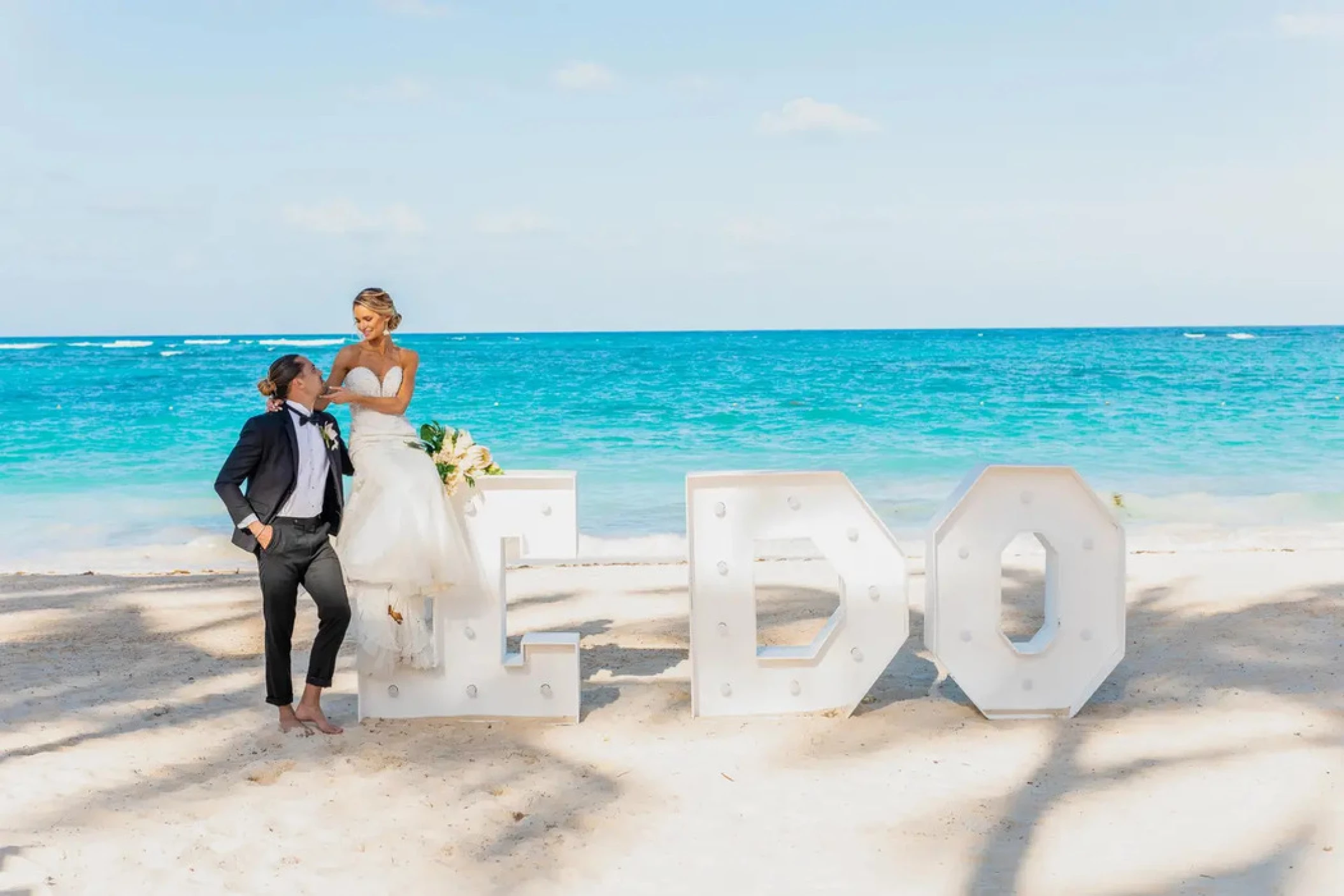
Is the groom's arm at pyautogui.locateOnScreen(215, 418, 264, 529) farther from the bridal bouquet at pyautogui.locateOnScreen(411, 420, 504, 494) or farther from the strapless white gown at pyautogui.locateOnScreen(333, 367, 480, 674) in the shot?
the bridal bouquet at pyautogui.locateOnScreen(411, 420, 504, 494)

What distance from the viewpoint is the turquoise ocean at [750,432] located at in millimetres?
16281

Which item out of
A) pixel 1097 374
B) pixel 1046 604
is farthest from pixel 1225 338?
pixel 1046 604

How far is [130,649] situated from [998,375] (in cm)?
3930

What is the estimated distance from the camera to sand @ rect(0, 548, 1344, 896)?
4051 millimetres

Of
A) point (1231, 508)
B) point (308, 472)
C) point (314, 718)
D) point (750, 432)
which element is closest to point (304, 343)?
point (750, 432)

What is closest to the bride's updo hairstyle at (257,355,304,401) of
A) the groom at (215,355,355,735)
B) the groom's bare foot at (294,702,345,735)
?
the groom at (215,355,355,735)

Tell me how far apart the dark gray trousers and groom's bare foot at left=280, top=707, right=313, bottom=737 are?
0.14ft

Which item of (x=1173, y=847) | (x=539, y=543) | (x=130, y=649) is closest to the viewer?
(x=1173, y=847)

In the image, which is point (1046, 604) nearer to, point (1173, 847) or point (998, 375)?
point (1173, 847)

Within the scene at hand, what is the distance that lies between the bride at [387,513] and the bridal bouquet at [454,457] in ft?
0.23

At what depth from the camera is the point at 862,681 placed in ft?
19.0

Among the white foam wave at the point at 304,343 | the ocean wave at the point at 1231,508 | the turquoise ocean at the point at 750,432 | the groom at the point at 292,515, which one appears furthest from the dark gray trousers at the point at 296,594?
the white foam wave at the point at 304,343

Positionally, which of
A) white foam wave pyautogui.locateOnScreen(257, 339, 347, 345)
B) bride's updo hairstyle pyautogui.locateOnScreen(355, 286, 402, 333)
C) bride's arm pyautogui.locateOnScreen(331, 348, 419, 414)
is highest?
white foam wave pyautogui.locateOnScreen(257, 339, 347, 345)

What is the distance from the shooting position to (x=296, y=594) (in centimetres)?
553
